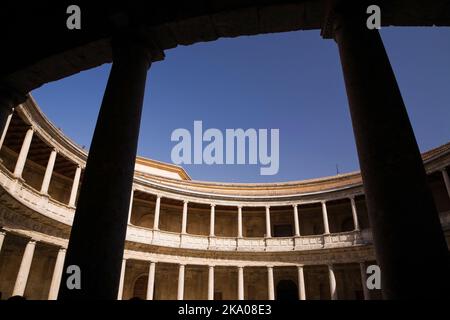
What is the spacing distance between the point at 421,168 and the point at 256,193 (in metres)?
23.6

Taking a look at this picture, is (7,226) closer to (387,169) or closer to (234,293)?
(387,169)

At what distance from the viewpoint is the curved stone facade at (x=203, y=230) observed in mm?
15633

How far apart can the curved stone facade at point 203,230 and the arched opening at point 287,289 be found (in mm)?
75

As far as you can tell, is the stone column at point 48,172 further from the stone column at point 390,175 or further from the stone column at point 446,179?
the stone column at point 446,179

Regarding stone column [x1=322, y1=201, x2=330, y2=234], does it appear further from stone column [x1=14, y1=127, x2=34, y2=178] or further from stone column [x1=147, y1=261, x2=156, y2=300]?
stone column [x1=14, y1=127, x2=34, y2=178]

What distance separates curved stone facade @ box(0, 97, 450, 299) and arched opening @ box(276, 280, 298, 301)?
0.07m

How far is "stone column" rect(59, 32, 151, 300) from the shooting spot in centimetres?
313

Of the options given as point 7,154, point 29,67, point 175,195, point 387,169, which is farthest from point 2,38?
point 175,195

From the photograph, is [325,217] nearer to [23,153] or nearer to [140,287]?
[140,287]

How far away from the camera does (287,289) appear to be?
77.3 ft

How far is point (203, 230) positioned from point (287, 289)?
8249 mm

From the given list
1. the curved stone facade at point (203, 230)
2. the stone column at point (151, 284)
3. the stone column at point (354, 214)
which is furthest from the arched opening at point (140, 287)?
the stone column at point (354, 214)

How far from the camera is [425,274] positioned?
2.41 meters

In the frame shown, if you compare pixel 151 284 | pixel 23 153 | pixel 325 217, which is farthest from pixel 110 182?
pixel 325 217
